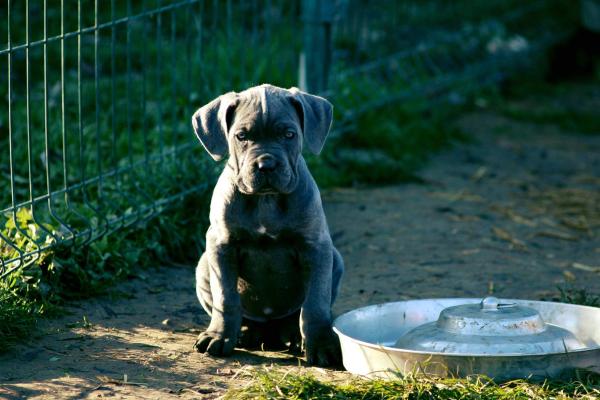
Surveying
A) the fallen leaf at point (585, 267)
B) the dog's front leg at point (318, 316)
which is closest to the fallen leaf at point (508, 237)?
the fallen leaf at point (585, 267)

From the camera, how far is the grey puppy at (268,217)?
14.8ft

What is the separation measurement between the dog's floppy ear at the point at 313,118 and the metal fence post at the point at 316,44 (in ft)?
12.2

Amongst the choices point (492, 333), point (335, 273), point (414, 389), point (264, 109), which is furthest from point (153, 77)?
point (414, 389)

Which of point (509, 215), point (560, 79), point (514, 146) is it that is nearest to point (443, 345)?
point (509, 215)

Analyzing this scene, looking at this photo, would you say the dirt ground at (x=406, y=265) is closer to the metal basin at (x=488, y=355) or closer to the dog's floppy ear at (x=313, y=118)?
the metal basin at (x=488, y=355)

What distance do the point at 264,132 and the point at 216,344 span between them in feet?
3.32

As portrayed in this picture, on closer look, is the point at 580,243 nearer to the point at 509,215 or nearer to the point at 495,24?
the point at 509,215

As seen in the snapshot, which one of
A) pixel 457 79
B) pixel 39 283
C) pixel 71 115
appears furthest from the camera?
pixel 457 79

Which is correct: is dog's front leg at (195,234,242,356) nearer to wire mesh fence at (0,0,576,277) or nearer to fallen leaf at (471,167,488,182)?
wire mesh fence at (0,0,576,277)

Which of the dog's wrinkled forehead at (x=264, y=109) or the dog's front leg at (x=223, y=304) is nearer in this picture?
the dog's wrinkled forehead at (x=264, y=109)

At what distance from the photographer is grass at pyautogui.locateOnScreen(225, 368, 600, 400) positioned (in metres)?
4.02

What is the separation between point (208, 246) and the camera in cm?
482

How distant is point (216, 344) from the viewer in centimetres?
479

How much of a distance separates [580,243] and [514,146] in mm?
3065
